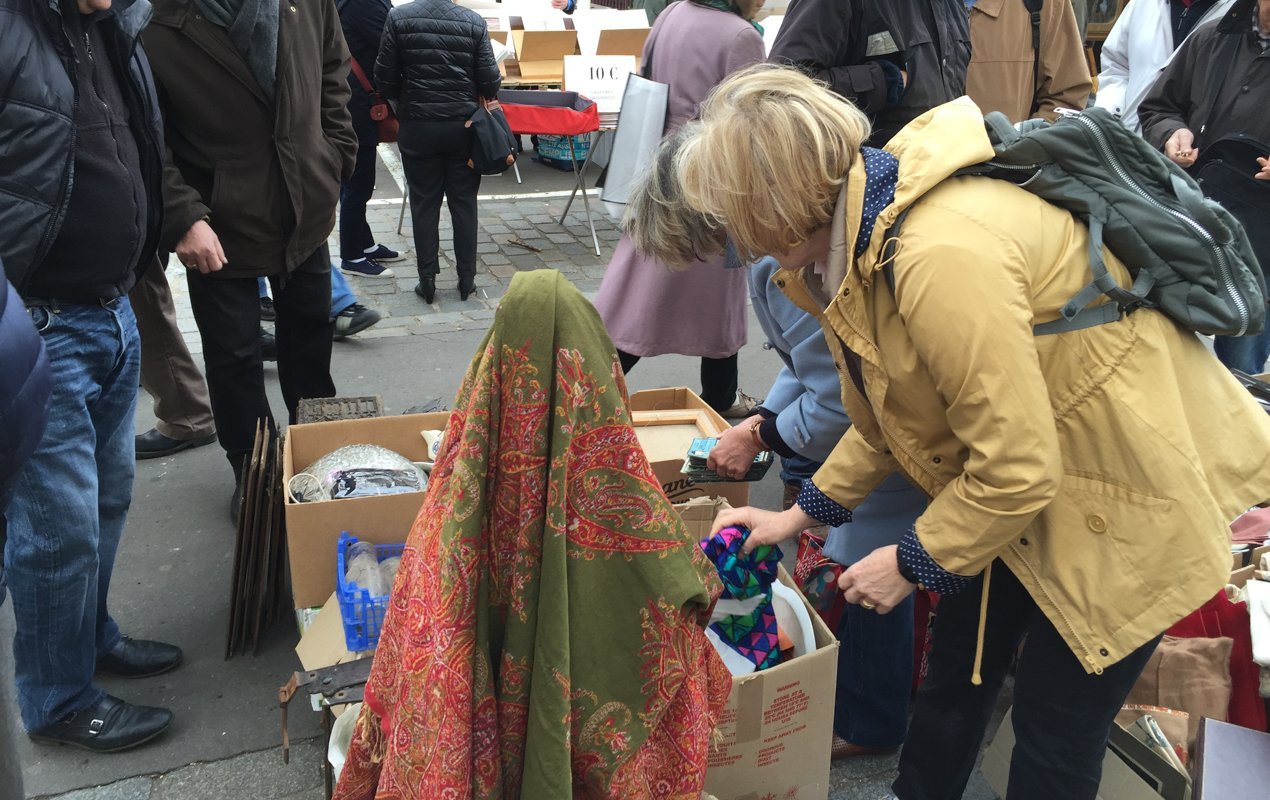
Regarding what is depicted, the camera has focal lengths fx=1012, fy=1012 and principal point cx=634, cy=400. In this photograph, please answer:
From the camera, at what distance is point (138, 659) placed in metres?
2.79

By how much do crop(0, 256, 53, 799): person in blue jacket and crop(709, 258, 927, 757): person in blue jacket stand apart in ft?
4.76

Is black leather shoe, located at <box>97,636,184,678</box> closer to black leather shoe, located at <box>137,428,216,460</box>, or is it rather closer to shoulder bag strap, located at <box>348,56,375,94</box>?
black leather shoe, located at <box>137,428,216,460</box>

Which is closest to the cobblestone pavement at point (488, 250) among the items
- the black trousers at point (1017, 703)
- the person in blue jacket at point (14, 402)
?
the person in blue jacket at point (14, 402)

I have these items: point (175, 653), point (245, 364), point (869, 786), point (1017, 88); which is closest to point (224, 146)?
point (245, 364)

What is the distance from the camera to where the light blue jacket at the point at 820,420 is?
7.40ft

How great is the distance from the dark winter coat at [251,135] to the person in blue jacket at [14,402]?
1449 mm

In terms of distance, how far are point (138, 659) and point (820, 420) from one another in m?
1.97

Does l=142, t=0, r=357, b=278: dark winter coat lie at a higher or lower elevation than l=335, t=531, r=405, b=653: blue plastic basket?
higher

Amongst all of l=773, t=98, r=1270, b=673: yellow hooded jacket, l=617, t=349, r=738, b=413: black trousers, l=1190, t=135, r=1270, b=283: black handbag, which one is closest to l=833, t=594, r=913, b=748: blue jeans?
l=773, t=98, r=1270, b=673: yellow hooded jacket

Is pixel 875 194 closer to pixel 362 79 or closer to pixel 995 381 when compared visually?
pixel 995 381

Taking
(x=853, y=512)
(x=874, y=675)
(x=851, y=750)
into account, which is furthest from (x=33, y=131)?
(x=851, y=750)

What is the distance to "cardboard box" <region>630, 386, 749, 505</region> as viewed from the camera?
2852 mm

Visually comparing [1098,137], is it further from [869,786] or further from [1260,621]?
[869,786]

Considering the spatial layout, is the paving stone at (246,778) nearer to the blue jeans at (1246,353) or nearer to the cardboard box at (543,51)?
the blue jeans at (1246,353)
